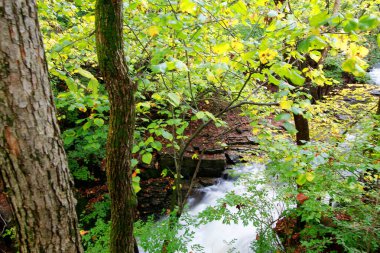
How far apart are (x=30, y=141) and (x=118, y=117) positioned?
65cm

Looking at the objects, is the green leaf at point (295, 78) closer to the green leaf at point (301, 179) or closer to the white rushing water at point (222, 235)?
the green leaf at point (301, 179)

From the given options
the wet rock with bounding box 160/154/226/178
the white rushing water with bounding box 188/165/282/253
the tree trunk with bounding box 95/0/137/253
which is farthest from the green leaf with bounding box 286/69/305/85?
the wet rock with bounding box 160/154/226/178

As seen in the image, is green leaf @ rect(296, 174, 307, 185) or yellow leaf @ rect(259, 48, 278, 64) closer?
yellow leaf @ rect(259, 48, 278, 64)

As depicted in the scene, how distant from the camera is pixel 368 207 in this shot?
2730 millimetres

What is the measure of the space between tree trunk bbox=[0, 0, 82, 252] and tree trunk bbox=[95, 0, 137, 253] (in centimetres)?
43

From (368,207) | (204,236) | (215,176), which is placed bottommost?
(204,236)

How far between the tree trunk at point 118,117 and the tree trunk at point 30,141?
427mm

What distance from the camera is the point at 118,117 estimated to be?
1.69 m

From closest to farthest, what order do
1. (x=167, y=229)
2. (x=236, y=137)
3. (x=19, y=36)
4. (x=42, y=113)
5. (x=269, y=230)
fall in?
(x=19, y=36) < (x=42, y=113) < (x=167, y=229) < (x=269, y=230) < (x=236, y=137)

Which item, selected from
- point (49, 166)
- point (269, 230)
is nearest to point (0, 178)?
point (49, 166)

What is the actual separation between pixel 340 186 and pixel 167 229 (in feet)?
7.78

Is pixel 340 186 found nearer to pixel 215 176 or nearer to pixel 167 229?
pixel 167 229

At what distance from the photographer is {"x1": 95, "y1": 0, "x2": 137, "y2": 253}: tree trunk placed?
1.46 metres

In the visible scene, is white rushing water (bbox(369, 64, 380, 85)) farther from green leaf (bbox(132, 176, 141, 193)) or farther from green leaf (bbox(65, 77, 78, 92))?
green leaf (bbox(65, 77, 78, 92))
